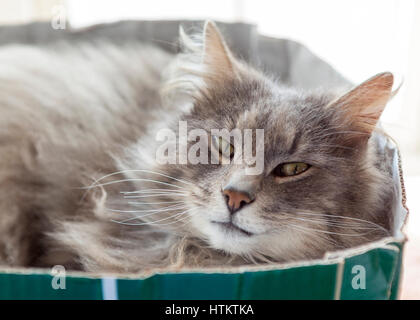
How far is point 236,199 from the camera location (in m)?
1.04

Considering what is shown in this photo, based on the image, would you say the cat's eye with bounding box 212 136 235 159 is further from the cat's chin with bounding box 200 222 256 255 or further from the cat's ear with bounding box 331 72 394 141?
the cat's ear with bounding box 331 72 394 141

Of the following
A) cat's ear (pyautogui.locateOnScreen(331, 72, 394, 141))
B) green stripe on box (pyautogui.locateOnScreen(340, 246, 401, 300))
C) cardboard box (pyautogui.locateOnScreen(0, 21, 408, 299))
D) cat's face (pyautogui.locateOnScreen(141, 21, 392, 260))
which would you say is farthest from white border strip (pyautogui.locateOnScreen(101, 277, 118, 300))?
cat's ear (pyautogui.locateOnScreen(331, 72, 394, 141))

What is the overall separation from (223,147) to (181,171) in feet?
0.45

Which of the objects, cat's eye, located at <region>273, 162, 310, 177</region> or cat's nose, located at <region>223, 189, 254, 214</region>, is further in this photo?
cat's eye, located at <region>273, 162, 310, 177</region>

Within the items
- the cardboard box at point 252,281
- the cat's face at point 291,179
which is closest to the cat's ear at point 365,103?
the cat's face at point 291,179

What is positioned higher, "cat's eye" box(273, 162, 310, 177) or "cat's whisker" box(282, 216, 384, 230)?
"cat's eye" box(273, 162, 310, 177)

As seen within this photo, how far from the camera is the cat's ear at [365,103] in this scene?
3.77 ft

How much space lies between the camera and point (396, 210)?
3.54 ft

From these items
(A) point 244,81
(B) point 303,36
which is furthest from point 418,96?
(A) point 244,81

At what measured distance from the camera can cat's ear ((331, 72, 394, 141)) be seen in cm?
115

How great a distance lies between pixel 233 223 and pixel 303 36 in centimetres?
182

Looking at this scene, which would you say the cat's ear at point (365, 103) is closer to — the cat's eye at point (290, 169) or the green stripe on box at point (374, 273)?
the cat's eye at point (290, 169)
